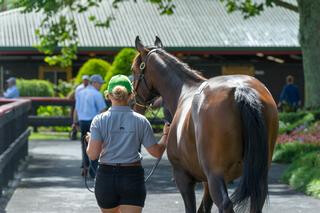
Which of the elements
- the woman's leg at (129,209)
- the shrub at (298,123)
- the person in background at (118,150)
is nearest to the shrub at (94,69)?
the shrub at (298,123)

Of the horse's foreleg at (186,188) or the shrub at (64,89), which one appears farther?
the shrub at (64,89)

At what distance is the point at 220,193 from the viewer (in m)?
8.00

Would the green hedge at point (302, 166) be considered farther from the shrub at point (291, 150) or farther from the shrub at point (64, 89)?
the shrub at point (64, 89)

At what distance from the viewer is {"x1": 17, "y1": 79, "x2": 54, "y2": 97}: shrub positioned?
3409 cm

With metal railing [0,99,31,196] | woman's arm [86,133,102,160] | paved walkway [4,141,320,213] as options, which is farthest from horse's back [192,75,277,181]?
metal railing [0,99,31,196]

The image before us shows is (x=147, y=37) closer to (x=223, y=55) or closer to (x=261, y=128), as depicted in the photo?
(x=223, y=55)

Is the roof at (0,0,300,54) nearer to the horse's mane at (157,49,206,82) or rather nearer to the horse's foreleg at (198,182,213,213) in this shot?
the horse's mane at (157,49,206,82)

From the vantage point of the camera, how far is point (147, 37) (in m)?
38.6

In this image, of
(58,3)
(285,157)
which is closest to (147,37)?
(58,3)

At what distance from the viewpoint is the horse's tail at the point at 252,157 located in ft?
26.0

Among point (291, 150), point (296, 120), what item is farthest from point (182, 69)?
point (296, 120)

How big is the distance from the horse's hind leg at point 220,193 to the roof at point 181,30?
29045mm

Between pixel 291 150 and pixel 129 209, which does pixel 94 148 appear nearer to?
pixel 129 209

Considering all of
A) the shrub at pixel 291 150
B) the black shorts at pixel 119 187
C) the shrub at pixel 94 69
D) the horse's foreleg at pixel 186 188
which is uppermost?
the shrub at pixel 94 69
